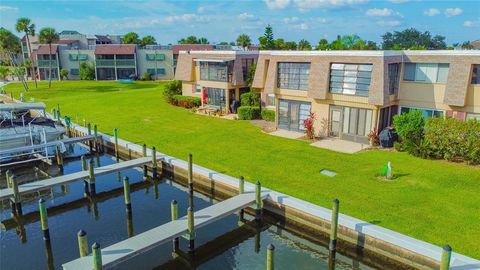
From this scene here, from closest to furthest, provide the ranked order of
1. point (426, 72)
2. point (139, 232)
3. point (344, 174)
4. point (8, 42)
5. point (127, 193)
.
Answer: point (139, 232) → point (127, 193) → point (344, 174) → point (426, 72) → point (8, 42)

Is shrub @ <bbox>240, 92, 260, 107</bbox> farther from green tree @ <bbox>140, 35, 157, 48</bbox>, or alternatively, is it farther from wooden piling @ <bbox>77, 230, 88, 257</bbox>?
green tree @ <bbox>140, 35, 157, 48</bbox>

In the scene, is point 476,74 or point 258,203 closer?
point 258,203

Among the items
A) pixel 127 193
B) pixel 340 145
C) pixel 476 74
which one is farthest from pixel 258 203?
pixel 476 74

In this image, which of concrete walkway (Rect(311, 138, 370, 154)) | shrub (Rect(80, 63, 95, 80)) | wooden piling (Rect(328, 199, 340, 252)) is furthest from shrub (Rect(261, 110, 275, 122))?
shrub (Rect(80, 63, 95, 80))

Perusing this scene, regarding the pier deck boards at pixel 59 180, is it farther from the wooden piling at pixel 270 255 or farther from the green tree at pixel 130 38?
the green tree at pixel 130 38

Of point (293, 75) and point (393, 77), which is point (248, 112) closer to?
point (293, 75)

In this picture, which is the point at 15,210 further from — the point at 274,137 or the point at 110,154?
the point at 274,137

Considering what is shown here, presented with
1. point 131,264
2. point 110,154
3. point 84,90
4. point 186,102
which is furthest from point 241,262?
point 84,90
